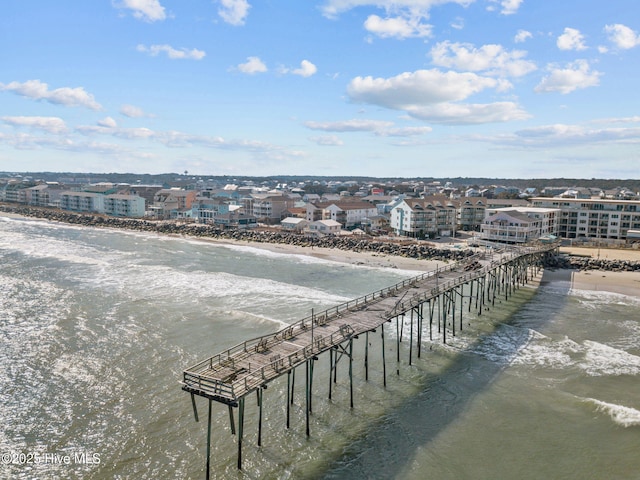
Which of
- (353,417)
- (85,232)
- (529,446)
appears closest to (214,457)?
(353,417)

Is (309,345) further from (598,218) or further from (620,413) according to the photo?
(598,218)

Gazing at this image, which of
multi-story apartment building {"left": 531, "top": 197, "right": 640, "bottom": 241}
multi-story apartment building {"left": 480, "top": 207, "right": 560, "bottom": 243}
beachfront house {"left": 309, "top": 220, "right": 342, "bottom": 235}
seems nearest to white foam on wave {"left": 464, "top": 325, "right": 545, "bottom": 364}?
multi-story apartment building {"left": 480, "top": 207, "right": 560, "bottom": 243}

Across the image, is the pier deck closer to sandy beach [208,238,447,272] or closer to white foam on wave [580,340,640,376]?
white foam on wave [580,340,640,376]

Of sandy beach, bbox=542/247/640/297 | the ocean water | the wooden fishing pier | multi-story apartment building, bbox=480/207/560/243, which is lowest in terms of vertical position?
the ocean water

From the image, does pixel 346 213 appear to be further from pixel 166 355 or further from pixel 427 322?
pixel 166 355

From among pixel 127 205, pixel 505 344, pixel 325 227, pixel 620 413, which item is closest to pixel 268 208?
pixel 325 227

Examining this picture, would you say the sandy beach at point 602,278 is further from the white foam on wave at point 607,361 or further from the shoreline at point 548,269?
the white foam on wave at point 607,361

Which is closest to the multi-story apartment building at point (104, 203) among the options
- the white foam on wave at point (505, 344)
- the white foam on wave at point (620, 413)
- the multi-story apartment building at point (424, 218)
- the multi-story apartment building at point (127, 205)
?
the multi-story apartment building at point (127, 205)
